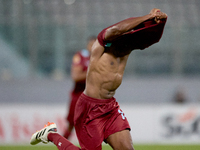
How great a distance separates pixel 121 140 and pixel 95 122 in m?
0.42

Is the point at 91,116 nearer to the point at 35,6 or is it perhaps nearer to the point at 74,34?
the point at 74,34

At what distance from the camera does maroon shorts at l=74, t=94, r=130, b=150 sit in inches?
174

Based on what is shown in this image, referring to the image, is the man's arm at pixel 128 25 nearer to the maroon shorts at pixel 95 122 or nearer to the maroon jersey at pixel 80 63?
the maroon shorts at pixel 95 122

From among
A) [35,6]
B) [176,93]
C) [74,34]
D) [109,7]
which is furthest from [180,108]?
[35,6]

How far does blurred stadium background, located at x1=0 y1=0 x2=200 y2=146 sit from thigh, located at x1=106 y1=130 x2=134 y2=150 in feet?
24.0

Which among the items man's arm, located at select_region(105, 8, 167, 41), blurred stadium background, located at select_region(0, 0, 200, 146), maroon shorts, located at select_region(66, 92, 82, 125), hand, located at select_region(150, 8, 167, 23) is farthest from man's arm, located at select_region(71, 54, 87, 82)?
blurred stadium background, located at select_region(0, 0, 200, 146)

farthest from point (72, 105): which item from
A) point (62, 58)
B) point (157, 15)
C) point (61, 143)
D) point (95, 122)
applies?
point (62, 58)

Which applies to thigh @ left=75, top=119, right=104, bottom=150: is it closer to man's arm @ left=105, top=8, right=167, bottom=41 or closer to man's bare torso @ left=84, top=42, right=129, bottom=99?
man's bare torso @ left=84, top=42, right=129, bottom=99

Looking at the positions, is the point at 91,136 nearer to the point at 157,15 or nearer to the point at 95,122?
the point at 95,122

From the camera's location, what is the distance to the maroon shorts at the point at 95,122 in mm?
4410

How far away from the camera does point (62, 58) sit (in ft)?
38.6

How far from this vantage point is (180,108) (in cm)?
1017

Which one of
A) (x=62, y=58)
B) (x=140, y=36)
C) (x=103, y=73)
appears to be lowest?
(x=103, y=73)

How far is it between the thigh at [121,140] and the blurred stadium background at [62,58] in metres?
7.31
